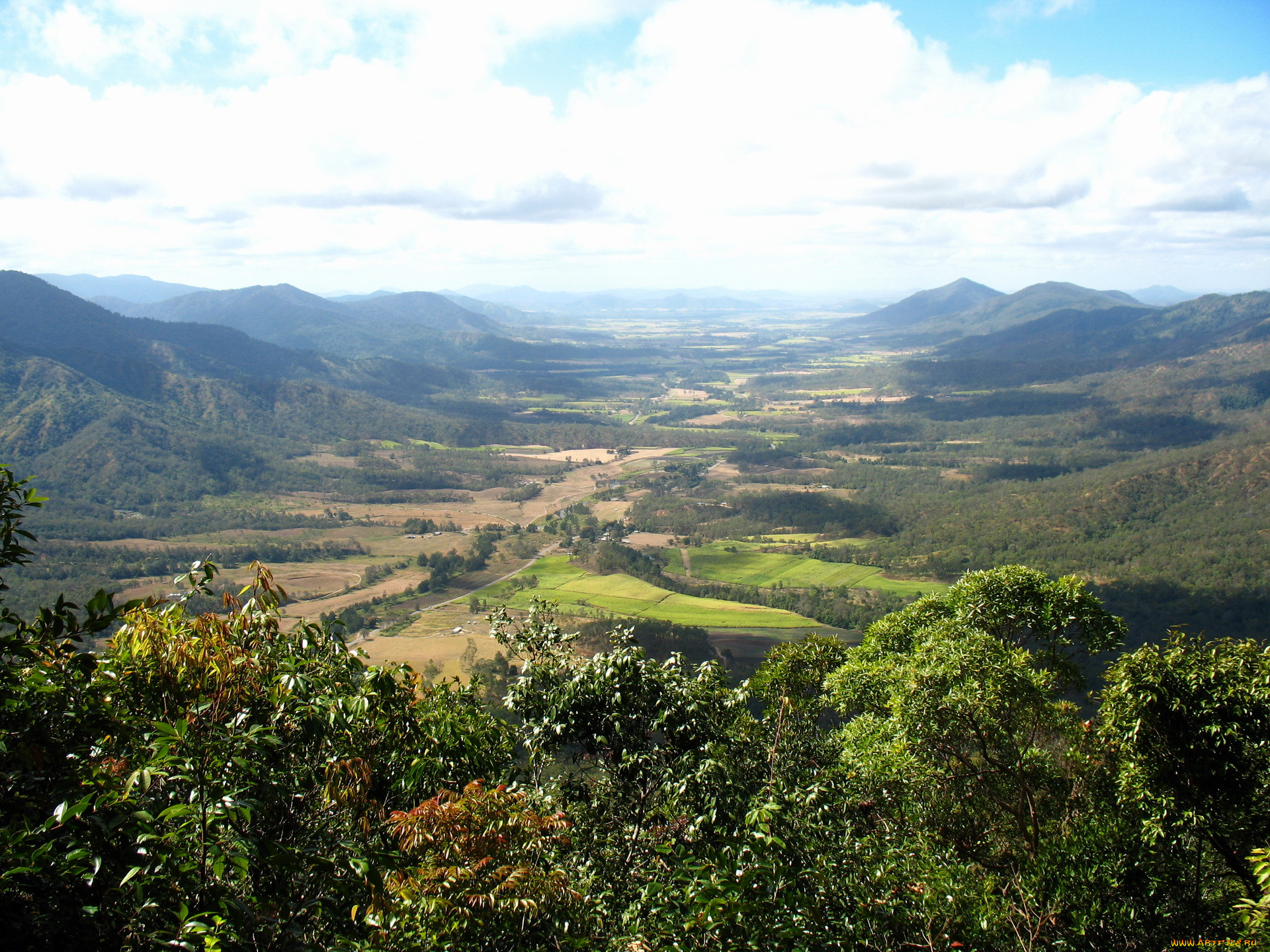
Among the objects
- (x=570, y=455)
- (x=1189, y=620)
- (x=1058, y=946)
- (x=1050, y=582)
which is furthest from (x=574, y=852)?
(x=570, y=455)

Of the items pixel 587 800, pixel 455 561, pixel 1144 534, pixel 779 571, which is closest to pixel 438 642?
pixel 455 561

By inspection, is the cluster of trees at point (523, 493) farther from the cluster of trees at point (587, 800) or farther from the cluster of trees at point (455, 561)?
the cluster of trees at point (587, 800)

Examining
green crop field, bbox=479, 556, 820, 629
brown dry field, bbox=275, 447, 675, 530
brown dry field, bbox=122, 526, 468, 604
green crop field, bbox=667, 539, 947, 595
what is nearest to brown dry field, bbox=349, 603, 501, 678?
green crop field, bbox=479, 556, 820, 629

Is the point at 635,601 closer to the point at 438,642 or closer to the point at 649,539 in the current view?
the point at 438,642

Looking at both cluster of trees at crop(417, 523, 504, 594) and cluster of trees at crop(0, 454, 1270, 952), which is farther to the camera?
cluster of trees at crop(417, 523, 504, 594)

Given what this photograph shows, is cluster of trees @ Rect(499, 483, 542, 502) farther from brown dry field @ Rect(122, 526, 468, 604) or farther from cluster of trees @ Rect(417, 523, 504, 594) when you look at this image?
cluster of trees @ Rect(417, 523, 504, 594)

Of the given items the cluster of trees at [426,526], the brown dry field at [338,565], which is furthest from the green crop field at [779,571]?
the cluster of trees at [426,526]
